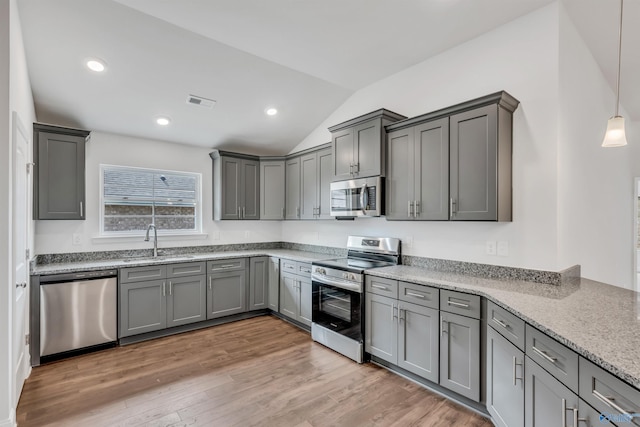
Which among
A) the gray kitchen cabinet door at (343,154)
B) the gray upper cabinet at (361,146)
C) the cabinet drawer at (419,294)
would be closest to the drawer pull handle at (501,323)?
the cabinet drawer at (419,294)

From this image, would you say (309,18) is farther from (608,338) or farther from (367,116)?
(608,338)

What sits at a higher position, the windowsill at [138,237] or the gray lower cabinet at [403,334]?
the windowsill at [138,237]

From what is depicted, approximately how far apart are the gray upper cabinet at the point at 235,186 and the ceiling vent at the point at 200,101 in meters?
0.92

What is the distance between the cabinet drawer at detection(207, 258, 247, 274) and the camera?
4.26m

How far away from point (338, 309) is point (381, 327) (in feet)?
1.89

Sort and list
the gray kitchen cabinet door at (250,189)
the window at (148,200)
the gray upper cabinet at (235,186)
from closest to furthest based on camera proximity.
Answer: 1. the window at (148,200)
2. the gray upper cabinet at (235,186)
3. the gray kitchen cabinet door at (250,189)

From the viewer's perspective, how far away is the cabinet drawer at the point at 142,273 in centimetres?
360

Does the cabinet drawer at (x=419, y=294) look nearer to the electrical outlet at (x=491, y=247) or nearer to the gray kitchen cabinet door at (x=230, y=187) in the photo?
the electrical outlet at (x=491, y=247)

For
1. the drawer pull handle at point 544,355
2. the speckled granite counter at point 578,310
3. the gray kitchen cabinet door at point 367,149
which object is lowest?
the drawer pull handle at point 544,355

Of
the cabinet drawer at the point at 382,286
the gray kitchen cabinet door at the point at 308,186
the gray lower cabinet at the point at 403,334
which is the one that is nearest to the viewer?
the gray lower cabinet at the point at 403,334

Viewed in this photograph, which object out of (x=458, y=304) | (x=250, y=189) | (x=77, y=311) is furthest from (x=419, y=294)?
(x=77, y=311)

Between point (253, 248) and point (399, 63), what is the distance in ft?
11.5

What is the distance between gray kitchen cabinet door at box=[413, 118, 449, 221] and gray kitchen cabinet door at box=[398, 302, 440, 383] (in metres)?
0.86

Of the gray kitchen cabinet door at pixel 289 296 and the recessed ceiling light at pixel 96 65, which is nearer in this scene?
the recessed ceiling light at pixel 96 65
